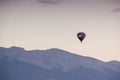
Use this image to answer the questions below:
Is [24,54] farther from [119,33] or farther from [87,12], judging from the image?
[119,33]

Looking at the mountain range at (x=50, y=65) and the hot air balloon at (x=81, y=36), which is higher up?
the hot air balloon at (x=81, y=36)

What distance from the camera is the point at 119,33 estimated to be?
343 cm

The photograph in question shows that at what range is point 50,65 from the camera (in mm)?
3355

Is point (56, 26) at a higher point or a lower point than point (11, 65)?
higher

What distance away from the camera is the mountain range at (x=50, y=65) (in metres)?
3.33

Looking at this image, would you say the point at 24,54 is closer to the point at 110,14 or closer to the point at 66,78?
the point at 66,78

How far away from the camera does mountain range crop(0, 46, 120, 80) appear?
333cm

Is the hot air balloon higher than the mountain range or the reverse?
higher

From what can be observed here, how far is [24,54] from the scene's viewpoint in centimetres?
334

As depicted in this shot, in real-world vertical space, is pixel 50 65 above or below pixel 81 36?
below

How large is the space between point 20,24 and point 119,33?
116 cm

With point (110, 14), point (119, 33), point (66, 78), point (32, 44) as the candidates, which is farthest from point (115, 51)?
point (32, 44)

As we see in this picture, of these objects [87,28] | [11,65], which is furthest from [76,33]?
[11,65]

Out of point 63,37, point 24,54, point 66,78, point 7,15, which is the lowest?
point 66,78
